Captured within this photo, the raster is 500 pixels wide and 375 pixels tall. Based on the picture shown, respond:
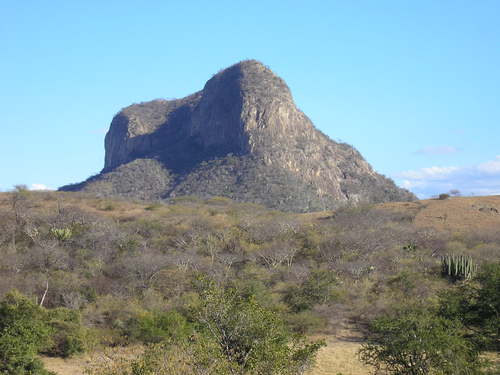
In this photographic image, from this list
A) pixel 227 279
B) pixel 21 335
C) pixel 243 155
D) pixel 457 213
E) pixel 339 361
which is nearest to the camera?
pixel 21 335

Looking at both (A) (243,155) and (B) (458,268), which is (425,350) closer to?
(B) (458,268)

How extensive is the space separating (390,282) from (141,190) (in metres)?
75.5

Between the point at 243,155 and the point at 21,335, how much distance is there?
84059 millimetres

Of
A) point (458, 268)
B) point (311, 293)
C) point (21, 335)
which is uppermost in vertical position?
point (458, 268)

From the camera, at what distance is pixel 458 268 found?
29484 millimetres

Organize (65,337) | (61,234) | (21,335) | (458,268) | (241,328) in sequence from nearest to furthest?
(241,328) < (21,335) < (65,337) < (458,268) < (61,234)

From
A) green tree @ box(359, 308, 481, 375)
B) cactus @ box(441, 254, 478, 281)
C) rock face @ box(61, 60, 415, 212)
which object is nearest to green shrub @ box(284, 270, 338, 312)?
cactus @ box(441, 254, 478, 281)

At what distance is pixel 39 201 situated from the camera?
5034cm

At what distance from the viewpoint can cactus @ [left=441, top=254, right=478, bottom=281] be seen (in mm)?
29131

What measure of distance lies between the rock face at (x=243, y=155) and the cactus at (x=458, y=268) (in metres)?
48.4

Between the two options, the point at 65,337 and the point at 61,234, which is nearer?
the point at 65,337

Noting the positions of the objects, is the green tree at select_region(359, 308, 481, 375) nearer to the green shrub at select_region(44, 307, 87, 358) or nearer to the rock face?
the green shrub at select_region(44, 307, 87, 358)

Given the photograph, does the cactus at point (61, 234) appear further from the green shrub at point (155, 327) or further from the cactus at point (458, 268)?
the cactus at point (458, 268)

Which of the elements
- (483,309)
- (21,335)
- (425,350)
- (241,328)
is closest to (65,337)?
(21,335)
